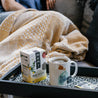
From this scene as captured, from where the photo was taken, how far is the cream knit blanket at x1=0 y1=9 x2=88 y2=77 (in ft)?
3.87

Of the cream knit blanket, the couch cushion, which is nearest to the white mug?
the cream knit blanket

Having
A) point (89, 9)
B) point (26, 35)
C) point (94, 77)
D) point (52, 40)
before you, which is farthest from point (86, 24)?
point (94, 77)

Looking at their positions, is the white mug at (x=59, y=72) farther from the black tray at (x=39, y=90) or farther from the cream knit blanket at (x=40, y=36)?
the cream knit blanket at (x=40, y=36)

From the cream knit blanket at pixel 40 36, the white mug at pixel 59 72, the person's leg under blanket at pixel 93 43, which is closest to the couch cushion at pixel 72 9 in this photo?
the cream knit blanket at pixel 40 36

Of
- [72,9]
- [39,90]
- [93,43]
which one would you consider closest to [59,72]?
[39,90]

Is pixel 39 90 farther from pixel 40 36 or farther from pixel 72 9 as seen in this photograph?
pixel 72 9

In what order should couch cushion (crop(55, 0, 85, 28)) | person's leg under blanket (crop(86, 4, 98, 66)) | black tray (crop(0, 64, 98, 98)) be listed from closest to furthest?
black tray (crop(0, 64, 98, 98)) < person's leg under blanket (crop(86, 4, 98, 66)) < couch cushion (crop(55, 0, 85, 28))

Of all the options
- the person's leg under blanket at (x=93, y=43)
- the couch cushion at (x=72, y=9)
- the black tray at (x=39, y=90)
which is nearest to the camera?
the black tray at (x=39, y=90)

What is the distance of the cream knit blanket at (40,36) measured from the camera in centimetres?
118

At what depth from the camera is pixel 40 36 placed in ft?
4.12

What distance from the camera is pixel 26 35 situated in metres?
1.22

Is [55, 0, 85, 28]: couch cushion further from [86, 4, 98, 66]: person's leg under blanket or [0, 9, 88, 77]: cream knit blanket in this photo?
[86, 4, 98, 66]: person's leg under blanket

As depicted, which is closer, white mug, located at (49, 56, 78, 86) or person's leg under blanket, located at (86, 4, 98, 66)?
white mug, located at (49, 56, 78, 86)

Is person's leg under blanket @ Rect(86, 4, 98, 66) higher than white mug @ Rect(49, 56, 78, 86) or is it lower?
lower
